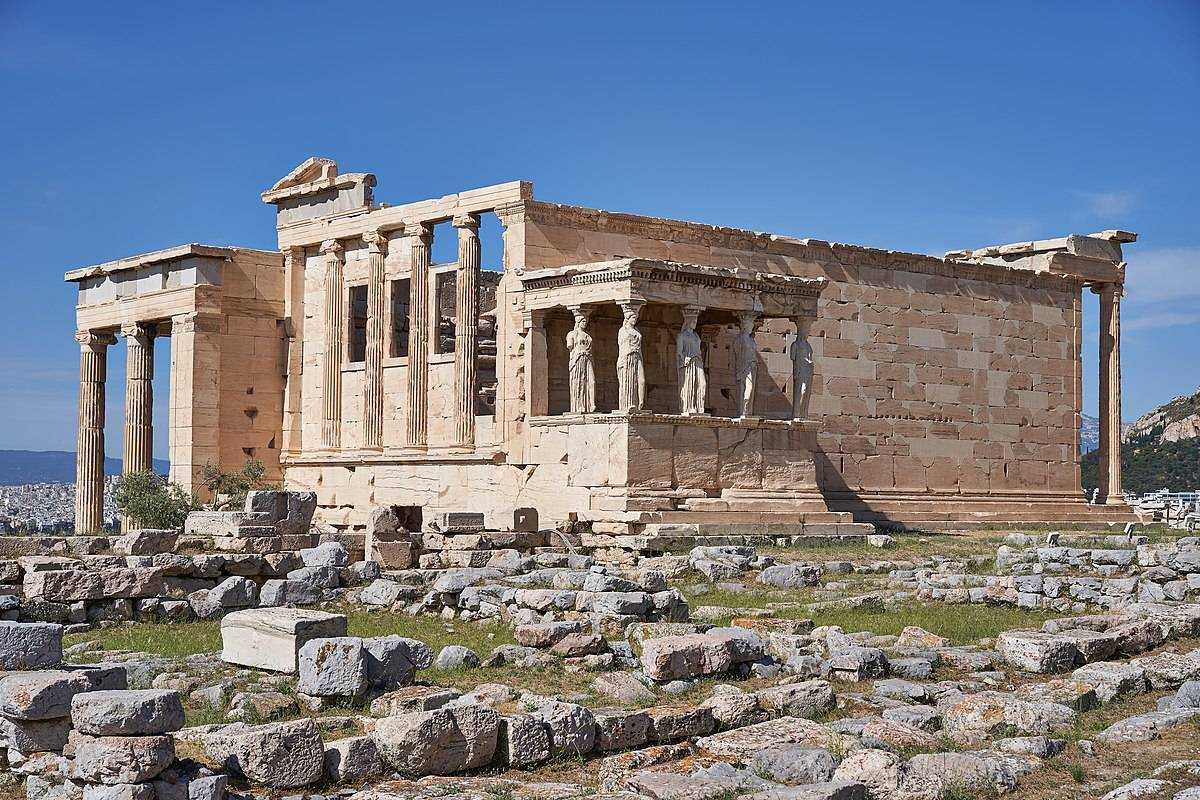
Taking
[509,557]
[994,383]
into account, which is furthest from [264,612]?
[994,383]

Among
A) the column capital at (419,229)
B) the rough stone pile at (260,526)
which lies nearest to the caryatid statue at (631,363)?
the rough stone pile at (260,526)

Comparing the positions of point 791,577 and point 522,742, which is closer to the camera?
point 522,742

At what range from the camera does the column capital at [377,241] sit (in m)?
29.5

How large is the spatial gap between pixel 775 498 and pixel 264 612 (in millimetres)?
13801

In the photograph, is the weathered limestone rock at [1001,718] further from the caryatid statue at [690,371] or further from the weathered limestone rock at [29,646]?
the caryatid statue at [690,371]

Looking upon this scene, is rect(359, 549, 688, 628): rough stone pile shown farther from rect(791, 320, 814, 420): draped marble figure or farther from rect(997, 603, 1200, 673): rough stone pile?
rect(791, 320, 814, 420): draped marble figure

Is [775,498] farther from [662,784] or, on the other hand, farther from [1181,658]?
[662,784]

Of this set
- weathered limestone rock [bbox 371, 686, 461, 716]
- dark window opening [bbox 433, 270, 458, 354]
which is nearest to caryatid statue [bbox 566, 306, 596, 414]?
dark window opening [bbox 433, 270, 458, 354]

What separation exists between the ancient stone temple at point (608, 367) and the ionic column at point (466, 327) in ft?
0.17

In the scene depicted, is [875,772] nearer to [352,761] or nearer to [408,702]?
[352,761]

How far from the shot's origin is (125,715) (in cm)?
828

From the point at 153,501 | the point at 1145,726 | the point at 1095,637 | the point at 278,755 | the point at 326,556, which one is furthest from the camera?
the point at 153,501

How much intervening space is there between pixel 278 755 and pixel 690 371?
54.4 feet

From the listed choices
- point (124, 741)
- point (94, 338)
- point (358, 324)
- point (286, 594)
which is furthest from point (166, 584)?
point (94, 338)
